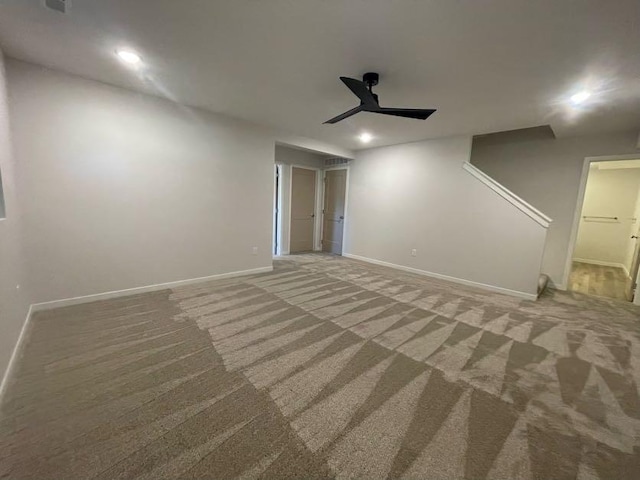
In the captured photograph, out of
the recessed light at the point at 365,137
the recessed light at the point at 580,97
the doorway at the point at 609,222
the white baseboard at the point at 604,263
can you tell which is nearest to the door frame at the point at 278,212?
the recessed light at the point at 365,137

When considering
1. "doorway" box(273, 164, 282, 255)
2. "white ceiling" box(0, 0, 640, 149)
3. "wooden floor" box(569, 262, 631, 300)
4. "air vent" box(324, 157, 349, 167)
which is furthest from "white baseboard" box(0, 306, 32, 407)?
"wooden floor" box(569, 262, 631, 300)

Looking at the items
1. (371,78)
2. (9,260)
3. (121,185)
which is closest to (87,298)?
(9,260)

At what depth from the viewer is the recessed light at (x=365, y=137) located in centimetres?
461

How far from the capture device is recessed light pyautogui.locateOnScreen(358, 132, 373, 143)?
15.1ft

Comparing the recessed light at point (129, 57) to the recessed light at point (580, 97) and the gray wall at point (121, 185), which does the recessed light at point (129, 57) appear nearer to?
the gray wall at point (121, 185)

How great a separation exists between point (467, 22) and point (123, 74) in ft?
10.6

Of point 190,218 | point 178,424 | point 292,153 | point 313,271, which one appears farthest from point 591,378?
point 292,153

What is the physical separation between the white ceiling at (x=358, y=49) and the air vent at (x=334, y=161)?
3.00m

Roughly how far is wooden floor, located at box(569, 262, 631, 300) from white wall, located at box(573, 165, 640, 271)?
38 centimetres

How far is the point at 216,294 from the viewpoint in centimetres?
347

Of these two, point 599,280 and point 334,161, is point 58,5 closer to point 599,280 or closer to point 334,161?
point 334,161

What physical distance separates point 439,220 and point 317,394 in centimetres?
396

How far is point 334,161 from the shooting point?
6.50 m

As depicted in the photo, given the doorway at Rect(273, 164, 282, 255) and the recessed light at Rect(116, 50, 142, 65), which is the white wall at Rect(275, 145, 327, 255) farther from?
the recessed light at Rect(116, 50, 142, 65)
